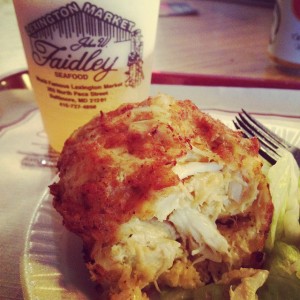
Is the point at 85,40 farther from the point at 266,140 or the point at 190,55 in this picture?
the point at 190,55

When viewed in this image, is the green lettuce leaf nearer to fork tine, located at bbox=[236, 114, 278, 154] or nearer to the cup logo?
fork tine, located at bbox=[236, 114, 278, 154]

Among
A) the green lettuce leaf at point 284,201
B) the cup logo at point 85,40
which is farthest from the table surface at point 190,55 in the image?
the green lettuce leaf at point 284,201

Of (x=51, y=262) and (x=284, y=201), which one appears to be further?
(x=284, y=201)

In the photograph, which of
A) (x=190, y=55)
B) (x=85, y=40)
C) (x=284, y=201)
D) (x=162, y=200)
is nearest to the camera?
(x=162, y=200)

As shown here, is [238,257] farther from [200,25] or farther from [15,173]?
[200,25]

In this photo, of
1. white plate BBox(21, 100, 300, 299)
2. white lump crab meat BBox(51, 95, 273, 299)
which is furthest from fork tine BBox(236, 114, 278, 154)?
white plate BBox(21, 100, 300, 299)

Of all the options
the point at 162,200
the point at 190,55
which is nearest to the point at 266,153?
the point at 162,200
